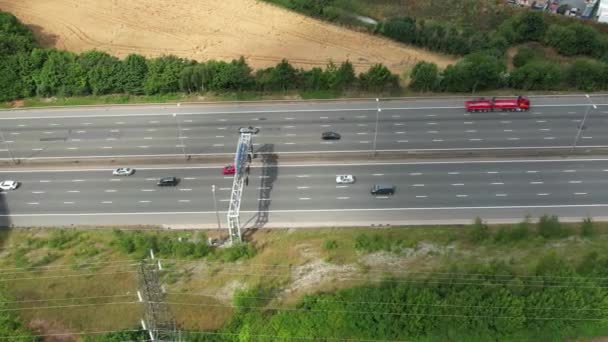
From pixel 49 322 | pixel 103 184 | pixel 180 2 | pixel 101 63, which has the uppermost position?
pixel 180 2

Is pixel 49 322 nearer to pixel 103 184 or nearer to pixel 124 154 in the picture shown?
pixel 103 184

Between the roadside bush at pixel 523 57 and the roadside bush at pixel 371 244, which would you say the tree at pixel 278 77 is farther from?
the roadside bush at pixel 523 57

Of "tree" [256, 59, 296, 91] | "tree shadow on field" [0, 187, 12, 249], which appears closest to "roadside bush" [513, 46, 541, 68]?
"tree" [256, 59, 296, 91]

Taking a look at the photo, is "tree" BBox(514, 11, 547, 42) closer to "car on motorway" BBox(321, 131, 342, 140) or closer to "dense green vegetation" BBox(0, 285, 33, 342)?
"car on motorway" BBox(321, 131, 342, 140)

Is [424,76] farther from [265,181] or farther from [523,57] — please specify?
[265,181]

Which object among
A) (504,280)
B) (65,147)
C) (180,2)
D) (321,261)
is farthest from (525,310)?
(180,2)

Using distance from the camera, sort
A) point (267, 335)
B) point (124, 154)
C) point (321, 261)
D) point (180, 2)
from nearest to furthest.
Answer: point (267, 335), point (321, 261), point (124, 154), point (180, 2)
